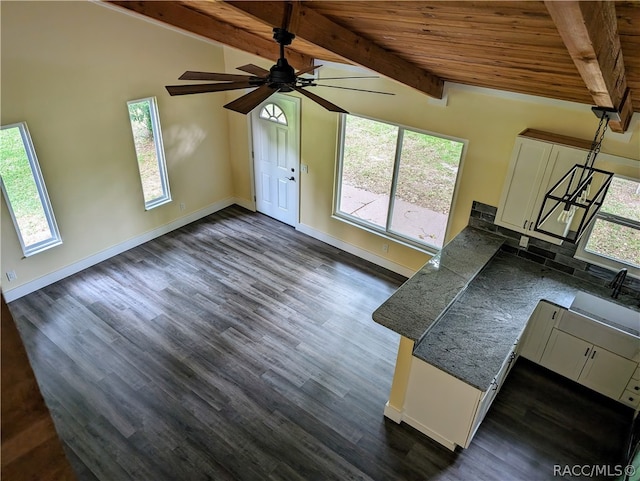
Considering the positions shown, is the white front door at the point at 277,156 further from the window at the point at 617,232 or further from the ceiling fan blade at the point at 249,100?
the window at the point at 617,232

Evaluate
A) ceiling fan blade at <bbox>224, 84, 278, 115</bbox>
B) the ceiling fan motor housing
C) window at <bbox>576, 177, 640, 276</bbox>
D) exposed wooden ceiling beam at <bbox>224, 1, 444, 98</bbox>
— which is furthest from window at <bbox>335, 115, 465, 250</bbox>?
ceiling fan blade at <bbox>224, 84, 278, 115</bbox>

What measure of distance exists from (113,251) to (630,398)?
638cm

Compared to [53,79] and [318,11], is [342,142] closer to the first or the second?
[318,11]

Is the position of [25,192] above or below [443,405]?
above

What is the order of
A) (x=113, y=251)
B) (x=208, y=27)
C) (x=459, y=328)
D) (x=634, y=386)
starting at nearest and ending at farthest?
(x=459, y=328) → (x=634, y=386) → (x=208, y=27) → (x=113, y=251)

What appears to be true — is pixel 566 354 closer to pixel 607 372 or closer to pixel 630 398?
pixel 607 372

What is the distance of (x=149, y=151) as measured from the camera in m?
6.21

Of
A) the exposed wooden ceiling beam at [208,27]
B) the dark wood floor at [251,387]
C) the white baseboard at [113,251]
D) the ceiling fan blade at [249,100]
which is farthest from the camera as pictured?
the white baseboard at [113,251]

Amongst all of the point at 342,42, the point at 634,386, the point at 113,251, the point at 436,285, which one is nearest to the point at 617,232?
the point at 634,386

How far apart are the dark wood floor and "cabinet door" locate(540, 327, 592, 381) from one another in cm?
20

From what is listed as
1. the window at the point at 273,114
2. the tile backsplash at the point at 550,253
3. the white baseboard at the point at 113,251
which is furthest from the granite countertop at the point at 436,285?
the white baseboard at the point at 113,251

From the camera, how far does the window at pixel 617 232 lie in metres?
4.03

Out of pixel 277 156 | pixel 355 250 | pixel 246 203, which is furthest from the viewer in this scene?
pixel 246 203

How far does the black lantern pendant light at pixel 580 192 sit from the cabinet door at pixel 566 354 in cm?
100
